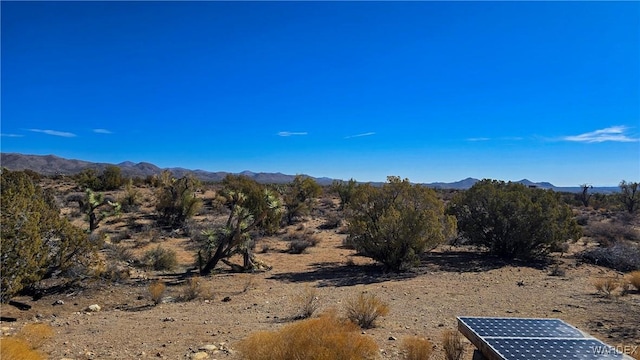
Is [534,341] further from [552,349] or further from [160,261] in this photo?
[160,261]

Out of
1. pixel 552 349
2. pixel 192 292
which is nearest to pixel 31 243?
pixel 192 292

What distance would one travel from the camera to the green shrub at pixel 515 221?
52.5 feet

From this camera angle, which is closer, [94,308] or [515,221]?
[94,308]

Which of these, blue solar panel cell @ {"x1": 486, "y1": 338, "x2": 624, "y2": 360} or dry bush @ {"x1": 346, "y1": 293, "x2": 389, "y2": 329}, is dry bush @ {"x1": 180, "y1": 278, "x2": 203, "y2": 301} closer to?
dry bush @ {"x1": 346, "y1": 293, "x2": 389, "y2": 329}

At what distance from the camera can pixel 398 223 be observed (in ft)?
48.1

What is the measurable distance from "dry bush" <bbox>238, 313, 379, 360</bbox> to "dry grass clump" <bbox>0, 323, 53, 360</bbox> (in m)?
2.50

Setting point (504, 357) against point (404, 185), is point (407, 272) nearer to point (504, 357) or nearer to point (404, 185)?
point (404, 185)

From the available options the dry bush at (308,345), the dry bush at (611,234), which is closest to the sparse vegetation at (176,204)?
the dry bush at (308,345)

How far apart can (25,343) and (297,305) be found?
5.32 m

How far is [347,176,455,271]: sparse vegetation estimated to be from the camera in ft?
47.6

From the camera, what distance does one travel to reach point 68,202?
104 ft

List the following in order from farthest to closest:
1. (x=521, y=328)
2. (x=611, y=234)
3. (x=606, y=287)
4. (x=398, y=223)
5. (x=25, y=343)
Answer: (x=611, y=234) < (x=398, y=223) < (x=606, y=287) < (x=25, y=343) < (x=521, y=328)

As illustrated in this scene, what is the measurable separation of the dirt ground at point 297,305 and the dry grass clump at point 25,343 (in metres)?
0.20

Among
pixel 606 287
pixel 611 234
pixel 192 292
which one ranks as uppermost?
pixel 611 234
